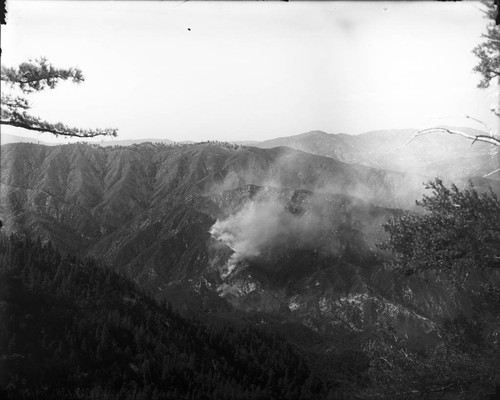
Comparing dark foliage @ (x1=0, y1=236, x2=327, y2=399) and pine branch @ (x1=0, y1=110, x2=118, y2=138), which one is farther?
dark foliage @ (x1=0, y1=236, x2=327, y2=399)

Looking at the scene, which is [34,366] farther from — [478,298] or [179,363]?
[478,298]

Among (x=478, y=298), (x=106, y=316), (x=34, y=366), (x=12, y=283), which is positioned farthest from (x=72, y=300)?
(x=478, y=298)

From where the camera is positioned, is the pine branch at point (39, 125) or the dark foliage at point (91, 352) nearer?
the pine branch at point (39, 125)

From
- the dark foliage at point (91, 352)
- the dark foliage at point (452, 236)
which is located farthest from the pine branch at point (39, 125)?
the dark foliage at point (91, 352)

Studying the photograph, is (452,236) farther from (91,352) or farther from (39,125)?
(91,352)

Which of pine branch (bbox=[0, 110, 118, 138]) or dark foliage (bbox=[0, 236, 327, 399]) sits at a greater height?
pine branch (bbox=[0, 110, 118, 138])

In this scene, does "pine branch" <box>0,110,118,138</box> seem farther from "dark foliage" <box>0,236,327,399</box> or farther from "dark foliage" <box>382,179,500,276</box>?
"dark foliage" <box>0,236,327,399</box>

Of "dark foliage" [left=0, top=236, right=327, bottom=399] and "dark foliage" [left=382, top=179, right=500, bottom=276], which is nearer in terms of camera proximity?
"dark foliage" [left=382, top=179, right=500, bottom=276]

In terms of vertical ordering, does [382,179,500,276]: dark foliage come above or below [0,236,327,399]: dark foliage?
above

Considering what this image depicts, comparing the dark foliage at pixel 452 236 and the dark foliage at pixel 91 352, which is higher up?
the dark foliage at pixel 452 236

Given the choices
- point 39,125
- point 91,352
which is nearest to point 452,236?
point 39,125

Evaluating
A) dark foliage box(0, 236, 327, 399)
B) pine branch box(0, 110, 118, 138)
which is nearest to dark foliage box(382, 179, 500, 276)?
pine branch box(0, 110, 118, 138)

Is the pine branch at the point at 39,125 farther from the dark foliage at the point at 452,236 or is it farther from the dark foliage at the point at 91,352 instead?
the dark foliage at the point at 91,352
